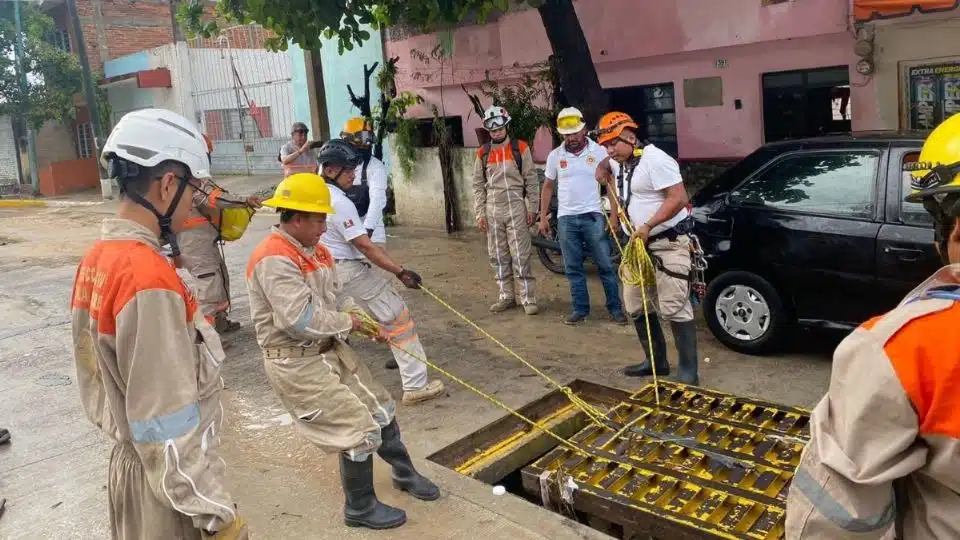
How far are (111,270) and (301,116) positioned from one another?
15.3m

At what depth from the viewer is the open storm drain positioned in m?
3.62

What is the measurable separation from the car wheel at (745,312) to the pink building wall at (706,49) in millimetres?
3513

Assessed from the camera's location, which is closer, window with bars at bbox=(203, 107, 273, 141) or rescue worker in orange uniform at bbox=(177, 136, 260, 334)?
rescue worker in orange uniform at bbox=(177, 136, 260, 334)

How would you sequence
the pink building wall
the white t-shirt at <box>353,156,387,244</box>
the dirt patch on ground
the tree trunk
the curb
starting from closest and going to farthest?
the white t-shirt at <box>353,156,387,244</box>, the pink building wall, the tree trunk, the dirt patch on ground, the curb

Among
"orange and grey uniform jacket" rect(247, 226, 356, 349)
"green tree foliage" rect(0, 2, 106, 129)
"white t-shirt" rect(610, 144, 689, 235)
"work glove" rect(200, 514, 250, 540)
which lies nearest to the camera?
"work glove" rect(200, 514, 250, 540)

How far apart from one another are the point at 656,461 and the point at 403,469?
4.42ft

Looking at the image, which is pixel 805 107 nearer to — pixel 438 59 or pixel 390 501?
pixel 438 59

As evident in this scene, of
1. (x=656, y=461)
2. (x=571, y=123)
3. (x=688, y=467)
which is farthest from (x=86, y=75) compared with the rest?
(x=688, y=467)

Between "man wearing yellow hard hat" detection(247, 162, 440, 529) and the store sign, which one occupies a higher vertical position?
the store sign

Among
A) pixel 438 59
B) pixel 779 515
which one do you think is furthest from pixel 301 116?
pixel 779 515

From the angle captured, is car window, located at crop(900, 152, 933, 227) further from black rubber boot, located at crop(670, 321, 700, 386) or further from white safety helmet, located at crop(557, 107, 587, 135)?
white safety helmet, located at crop(557, 107, 587, 135)

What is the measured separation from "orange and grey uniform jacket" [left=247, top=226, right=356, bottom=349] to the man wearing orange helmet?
2402mm

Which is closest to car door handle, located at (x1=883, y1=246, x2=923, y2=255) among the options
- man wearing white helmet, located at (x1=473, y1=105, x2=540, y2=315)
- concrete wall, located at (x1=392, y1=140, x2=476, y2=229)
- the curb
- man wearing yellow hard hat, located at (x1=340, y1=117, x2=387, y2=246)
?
man wearing white helmet, located at (x1=473, y1=105, x2=540, y2=315)

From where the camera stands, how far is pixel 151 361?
6.86ft
